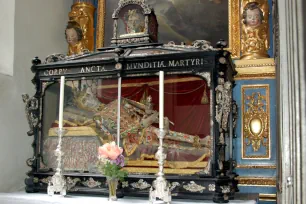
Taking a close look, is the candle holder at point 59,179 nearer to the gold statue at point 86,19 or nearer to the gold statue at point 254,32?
the gold statue at point 86,19

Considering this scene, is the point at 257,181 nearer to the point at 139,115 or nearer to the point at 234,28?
the point at 139,115

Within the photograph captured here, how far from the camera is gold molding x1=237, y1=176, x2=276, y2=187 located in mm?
6000

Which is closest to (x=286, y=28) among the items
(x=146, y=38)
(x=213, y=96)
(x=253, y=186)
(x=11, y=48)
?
(x=213, y=96)

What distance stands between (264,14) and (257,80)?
1.03 meters

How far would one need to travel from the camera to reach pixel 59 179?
528 centimetres

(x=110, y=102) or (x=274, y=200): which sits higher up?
(x=110, y=102)

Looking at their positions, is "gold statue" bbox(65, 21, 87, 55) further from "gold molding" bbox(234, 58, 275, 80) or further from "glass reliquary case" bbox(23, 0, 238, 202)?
"gold molding" bbox(234, 58, 275, 80)

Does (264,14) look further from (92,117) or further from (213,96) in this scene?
(92,117)

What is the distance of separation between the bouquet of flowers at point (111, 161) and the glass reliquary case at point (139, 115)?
38 cm

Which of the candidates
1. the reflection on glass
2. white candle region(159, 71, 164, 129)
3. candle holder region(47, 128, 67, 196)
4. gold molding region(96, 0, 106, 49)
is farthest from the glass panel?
gold molding region(96, 0, 106, 49)

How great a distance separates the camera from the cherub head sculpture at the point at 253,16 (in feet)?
21.2

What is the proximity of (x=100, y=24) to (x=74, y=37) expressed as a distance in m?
0.49

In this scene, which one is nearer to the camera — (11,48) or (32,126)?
(32,126)

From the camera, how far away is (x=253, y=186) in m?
6.09
